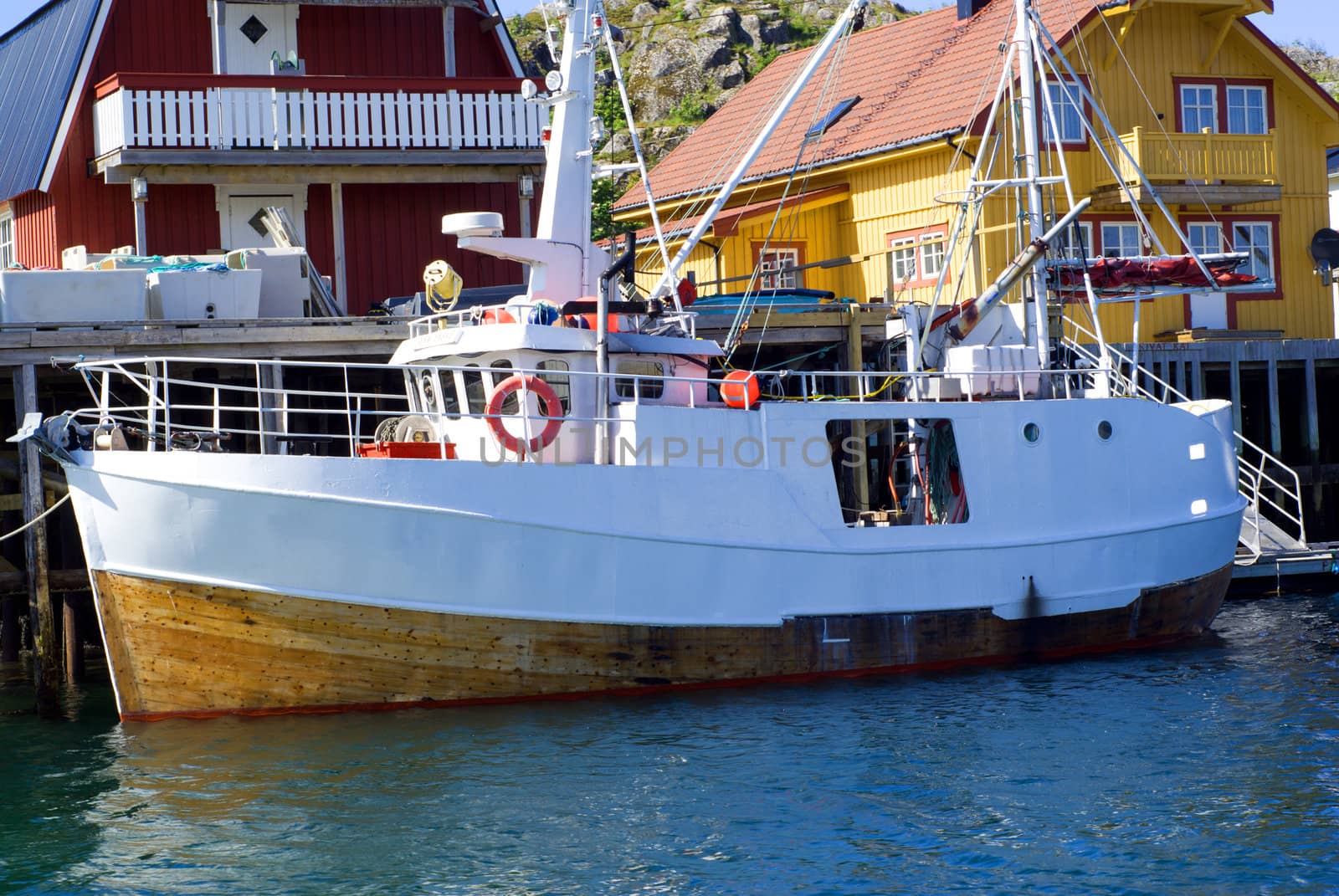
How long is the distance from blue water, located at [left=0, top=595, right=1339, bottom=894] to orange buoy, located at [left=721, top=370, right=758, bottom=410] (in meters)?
2.63

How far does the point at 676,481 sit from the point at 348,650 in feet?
10.3

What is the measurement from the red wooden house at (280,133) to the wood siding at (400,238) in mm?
26

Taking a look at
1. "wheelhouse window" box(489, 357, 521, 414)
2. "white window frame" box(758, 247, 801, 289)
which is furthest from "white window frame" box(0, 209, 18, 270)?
"wheelhouse window" box(489, 357, 521, 414)

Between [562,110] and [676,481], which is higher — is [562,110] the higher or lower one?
the higher one

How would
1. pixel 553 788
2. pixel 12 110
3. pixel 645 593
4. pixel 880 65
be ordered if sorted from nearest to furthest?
pixel 553 788 → pixel 645 593 → pixel 12 110 → pixel 880 65

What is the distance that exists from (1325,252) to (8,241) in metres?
21.2

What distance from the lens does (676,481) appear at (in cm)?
1380

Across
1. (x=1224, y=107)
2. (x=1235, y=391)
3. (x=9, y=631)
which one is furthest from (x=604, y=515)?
(x=1224, y=107)

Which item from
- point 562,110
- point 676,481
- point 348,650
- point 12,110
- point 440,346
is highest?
point 12,110

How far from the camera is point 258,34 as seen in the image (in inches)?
866

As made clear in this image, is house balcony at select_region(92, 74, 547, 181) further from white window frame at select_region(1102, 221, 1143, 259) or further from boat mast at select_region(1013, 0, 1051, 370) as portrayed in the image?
white window frame at select_region(1102, 221, 1143, 259)

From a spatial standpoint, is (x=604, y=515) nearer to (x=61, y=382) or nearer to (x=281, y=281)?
(x=281, y=281)

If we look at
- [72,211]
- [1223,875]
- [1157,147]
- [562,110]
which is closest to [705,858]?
[1223,875]

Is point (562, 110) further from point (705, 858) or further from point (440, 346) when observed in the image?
point (705, 858)
